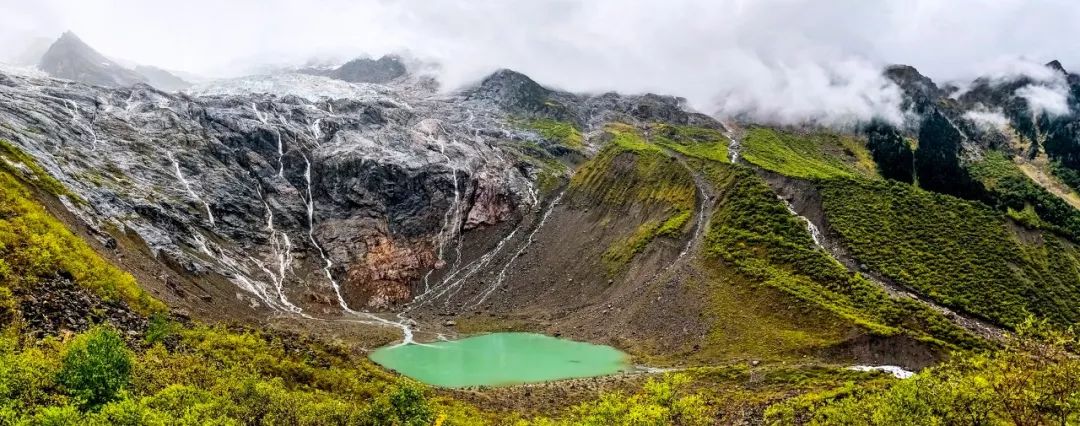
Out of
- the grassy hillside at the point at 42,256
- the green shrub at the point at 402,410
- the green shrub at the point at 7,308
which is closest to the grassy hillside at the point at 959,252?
the green shrub at the point at 402,410

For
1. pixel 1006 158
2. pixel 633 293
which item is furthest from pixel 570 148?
pixel 1006 158

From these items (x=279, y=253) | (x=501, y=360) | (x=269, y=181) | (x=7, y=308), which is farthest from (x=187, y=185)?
(x=7, y=308)

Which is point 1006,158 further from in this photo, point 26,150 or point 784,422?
point 26,150

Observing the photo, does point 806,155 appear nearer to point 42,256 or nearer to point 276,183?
point 276,183

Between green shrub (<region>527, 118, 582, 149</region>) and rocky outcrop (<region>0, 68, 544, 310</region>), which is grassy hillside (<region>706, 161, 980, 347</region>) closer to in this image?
rocky outcrop (<region>0, 68, 544, 310</region>)

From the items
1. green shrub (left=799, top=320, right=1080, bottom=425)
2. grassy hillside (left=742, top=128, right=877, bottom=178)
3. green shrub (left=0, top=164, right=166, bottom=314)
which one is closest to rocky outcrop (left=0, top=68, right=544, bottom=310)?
green shrub (left=0, top=164, right=166, bottom=314)

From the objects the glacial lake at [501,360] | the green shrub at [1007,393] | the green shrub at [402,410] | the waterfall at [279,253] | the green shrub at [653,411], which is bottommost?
the glacial lake at [501,360]

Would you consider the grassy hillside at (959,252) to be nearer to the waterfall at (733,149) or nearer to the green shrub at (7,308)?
the waterfall at (733,149)
